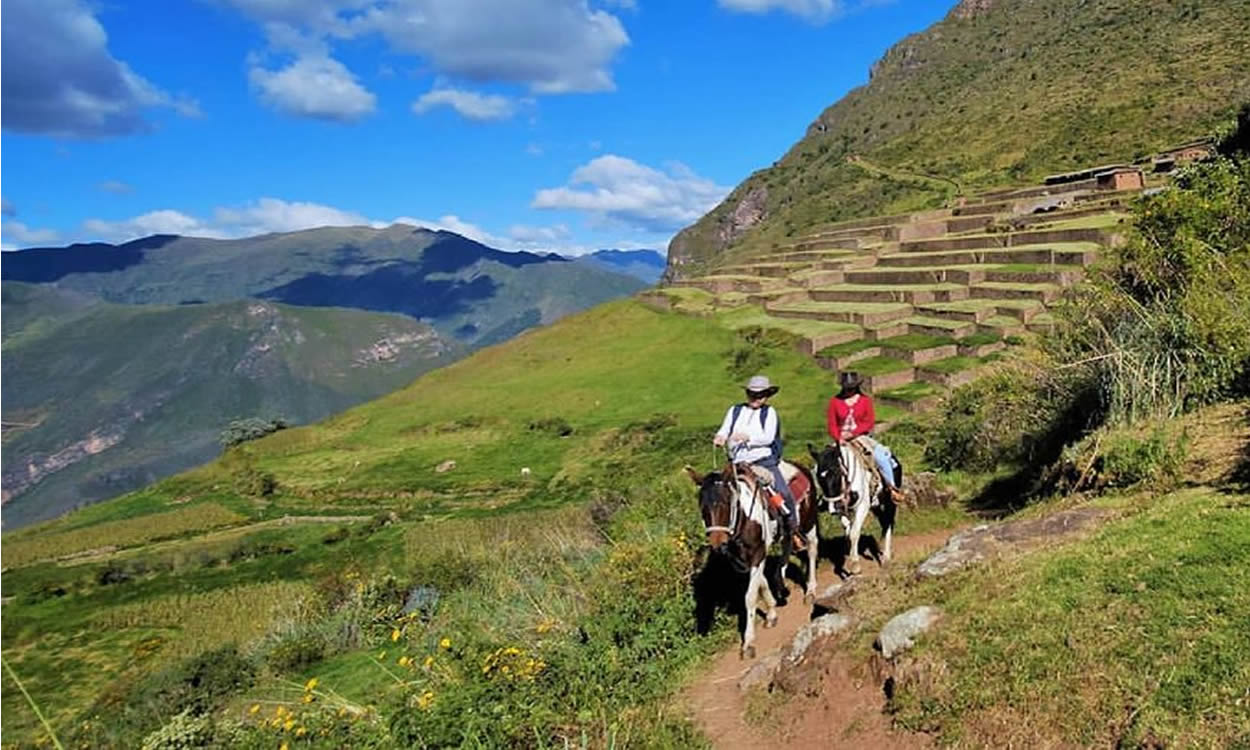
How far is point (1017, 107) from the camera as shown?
9994cm

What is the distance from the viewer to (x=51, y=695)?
29.1m

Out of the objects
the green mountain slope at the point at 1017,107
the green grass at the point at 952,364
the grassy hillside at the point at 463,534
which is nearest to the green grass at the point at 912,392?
the green grass at the point at 952,364

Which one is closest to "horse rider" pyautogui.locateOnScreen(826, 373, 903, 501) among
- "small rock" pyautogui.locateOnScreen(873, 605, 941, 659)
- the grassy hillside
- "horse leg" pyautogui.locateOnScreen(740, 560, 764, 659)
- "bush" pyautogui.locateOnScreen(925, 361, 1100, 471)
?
"horse leg" pyautogui.locateOnScreen(740, 560, 764, 659)

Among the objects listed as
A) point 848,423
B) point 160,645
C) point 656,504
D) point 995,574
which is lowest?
point 160,645

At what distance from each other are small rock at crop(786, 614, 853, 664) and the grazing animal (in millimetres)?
1046

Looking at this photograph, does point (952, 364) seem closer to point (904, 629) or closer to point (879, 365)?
point (879, 365)

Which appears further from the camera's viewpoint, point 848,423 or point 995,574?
point 848,423

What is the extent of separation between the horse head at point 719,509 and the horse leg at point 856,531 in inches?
104

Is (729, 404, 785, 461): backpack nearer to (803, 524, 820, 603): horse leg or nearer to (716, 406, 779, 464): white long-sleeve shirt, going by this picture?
(716, 406, 779, 464): white long-sleeve shirt

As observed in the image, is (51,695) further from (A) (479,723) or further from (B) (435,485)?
(A) (479,723)

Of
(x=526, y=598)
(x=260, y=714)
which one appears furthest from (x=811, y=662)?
(x=260, y=714)

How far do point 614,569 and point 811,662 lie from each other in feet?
13.5

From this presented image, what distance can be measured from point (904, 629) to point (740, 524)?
219cm

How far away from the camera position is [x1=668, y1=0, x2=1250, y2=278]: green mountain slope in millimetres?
77812
